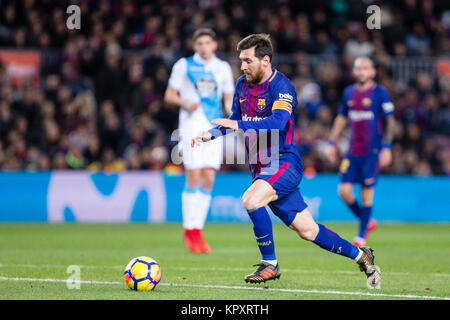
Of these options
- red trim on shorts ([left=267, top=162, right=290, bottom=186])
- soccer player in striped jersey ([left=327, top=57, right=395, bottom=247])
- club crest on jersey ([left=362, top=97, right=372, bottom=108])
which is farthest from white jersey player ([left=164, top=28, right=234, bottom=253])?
red trim on shorts ([left=267, top=162, right=290, bottom=186])

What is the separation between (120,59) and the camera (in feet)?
61.1

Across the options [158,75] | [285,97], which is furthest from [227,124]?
[158,75]

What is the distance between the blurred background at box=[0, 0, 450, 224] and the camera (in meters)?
17.1

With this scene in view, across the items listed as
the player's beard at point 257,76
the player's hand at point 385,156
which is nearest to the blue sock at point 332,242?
the player's beard at point 257,76

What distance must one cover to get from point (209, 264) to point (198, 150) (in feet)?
6.34

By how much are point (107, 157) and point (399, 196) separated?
6.19 metres

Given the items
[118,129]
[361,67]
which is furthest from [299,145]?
[361,67]

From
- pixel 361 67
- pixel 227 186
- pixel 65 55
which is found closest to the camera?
pixel 361 67

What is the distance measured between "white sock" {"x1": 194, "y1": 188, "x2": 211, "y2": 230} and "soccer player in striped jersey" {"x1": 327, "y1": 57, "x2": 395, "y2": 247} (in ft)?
7.70

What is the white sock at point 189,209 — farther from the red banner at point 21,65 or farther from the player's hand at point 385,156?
the red banner at point 21,65

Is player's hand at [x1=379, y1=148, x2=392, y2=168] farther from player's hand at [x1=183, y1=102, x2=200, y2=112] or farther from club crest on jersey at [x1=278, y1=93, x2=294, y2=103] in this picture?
club crest on jersey at [x1=278, y1=93, x2=294, y2=103]

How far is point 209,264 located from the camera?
28.8 ft

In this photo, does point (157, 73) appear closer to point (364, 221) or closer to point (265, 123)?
point (364, 221)
